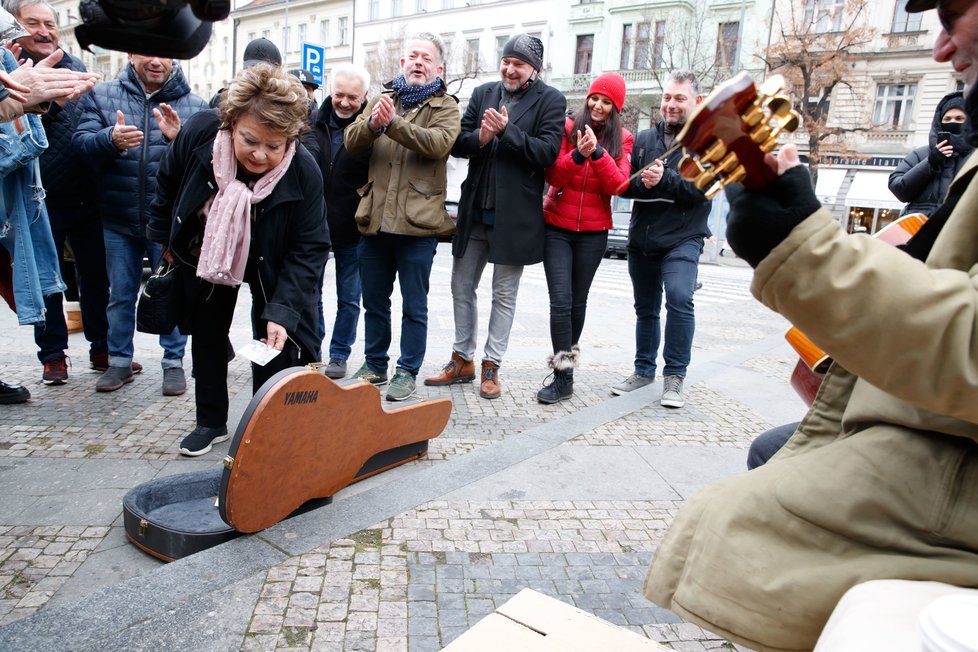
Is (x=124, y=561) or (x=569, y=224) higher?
(x=569, y=224)

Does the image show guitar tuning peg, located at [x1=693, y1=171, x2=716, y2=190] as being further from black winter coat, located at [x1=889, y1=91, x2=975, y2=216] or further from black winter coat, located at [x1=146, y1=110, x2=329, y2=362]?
black winter coat, located at [x1=889, y1=91, x2=975, y2=216]

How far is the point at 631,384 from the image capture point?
517 centimetres

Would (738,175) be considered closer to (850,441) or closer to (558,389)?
(850,441)

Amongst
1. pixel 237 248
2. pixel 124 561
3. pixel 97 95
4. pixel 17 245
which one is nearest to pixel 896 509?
pixel 124 561

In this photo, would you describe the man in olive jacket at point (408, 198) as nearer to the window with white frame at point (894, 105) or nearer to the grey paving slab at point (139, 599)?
the grey paving slab at point (139, 599)

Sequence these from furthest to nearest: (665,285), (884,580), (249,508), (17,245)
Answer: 1. (665,285)
2. (17,245)
3. (249,508)
4. (884,580)

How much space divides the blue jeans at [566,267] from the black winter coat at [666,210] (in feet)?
1.17

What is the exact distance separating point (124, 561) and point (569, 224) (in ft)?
10.3

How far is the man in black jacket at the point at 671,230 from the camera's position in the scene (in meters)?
4.59

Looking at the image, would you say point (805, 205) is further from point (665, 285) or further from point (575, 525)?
point (665, 285)

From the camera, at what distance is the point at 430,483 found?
315 centimetres

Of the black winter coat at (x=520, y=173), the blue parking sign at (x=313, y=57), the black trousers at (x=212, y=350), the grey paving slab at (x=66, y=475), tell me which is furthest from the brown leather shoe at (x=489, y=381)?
the blue parking sign at (x=313, y=57)

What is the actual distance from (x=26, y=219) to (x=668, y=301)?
12.6 feet

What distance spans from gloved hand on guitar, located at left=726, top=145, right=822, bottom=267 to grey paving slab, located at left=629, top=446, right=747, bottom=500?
243 cm
